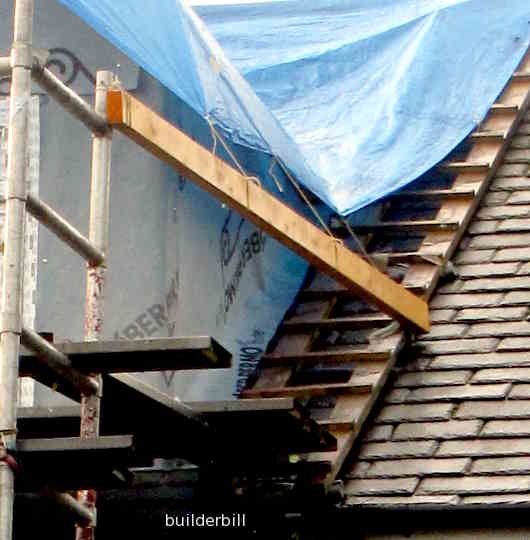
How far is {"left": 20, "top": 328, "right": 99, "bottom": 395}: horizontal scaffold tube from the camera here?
6195 millimetres

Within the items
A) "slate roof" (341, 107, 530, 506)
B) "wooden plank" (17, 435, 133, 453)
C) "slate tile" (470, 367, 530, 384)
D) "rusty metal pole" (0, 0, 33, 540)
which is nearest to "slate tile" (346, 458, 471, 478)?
"slate roof" (341, 107, 530, 506)

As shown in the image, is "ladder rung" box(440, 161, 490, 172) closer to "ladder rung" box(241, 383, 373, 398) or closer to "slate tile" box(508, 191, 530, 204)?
"slate tile" box(508, 191, 530, 204)

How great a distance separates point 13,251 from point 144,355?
599mm

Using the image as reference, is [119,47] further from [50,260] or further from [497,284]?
[497,284]

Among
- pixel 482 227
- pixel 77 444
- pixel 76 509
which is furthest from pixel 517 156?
pixel 77 444

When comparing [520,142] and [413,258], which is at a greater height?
[520,142]

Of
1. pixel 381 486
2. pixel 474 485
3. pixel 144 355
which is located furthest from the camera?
pixel 381 486

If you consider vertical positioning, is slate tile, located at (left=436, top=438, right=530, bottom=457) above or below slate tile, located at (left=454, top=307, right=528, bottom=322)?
below

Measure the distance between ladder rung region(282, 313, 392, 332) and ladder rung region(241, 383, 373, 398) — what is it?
460mm

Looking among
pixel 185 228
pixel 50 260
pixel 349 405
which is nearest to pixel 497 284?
pixel 349 405

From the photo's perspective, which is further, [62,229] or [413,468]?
[413,468]

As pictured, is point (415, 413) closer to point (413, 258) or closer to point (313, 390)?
point (313, 390)

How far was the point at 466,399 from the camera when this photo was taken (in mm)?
8062

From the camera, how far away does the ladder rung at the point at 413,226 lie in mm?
9086
